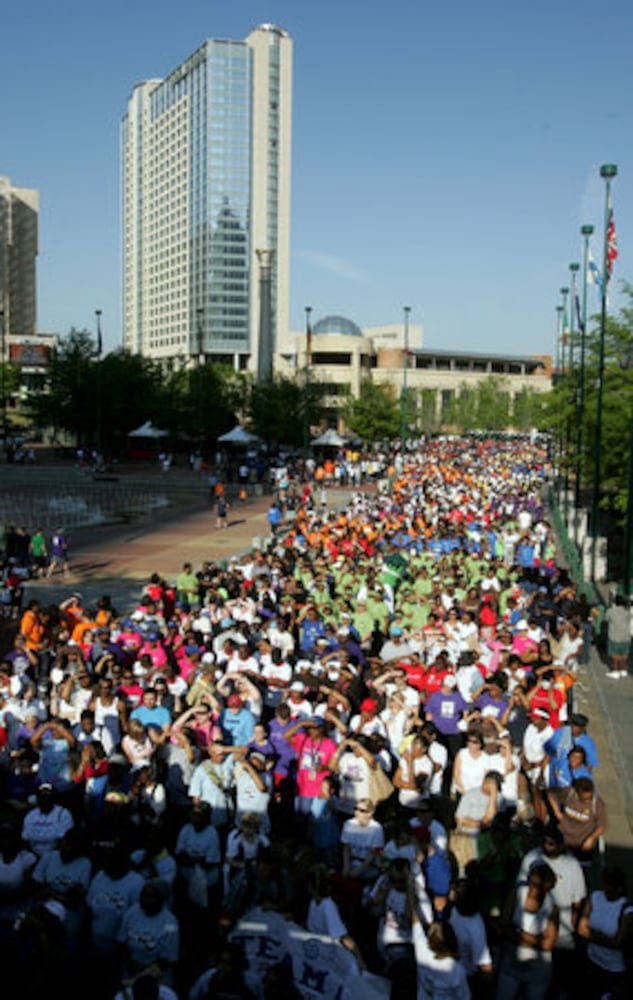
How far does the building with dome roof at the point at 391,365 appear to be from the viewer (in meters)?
115

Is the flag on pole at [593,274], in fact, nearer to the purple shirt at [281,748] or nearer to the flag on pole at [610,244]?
the flag on pole at [610,244]

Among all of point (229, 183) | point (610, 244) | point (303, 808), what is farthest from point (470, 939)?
point (229, 183)

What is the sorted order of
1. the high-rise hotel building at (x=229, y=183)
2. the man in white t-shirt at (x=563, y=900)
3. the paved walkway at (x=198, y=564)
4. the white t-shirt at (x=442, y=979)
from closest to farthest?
the white t-shirt at (x=442, y=979)
the man in white t-shirt at (x=563, y=900)
the paved walkway at (x=198, y=564)
the high-rise hotel building at (x=229, y=183)

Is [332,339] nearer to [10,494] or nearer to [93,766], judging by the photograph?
[10,494]

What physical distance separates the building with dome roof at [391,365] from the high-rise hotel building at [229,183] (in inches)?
859

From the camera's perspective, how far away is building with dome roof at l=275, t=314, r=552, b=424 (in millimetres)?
114938

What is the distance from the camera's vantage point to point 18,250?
194m

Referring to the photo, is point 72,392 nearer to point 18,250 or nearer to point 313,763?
point 313,763

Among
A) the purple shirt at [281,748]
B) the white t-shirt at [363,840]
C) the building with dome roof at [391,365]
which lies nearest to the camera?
the white t-shirt at [363,840]

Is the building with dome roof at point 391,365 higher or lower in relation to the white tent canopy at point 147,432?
higher

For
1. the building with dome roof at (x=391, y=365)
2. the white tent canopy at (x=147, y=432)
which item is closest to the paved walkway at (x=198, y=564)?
the white tent canopy at (x=147, y=432)

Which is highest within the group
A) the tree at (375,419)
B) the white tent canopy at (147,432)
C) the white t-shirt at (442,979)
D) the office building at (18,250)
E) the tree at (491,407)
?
the office building at (18,250)

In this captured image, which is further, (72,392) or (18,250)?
(18,250)

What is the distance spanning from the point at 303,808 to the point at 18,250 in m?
203
